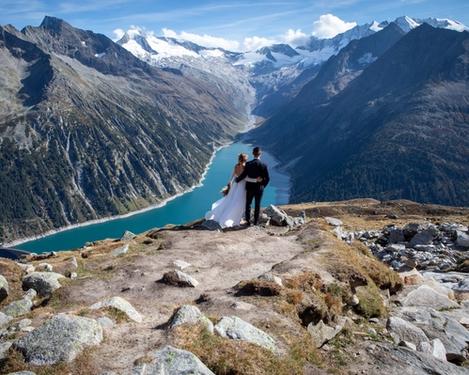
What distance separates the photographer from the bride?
32969 mm

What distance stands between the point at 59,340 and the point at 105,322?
243 cm

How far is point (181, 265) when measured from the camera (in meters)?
25.1

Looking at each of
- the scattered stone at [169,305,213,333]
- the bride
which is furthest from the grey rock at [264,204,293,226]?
the scattered stone at [169,305,213,333]

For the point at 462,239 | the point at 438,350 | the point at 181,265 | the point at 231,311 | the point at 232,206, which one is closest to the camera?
the point at 231,311

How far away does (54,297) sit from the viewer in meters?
21.0

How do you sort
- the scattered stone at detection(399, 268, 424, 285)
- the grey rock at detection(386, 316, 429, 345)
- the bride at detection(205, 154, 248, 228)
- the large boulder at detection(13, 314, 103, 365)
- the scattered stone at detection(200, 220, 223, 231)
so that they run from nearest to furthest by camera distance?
1. the large boulder at detection(13, 314, 103, 365)
2. the grey rock at detection(386, 316, 429, 345)
3. the scattered stone at detection(399, 268, 424, 285)
4. the bride at detection(205, 154, 248, 228)
5. the scattered stone at detection(200, 220, 223, 231)

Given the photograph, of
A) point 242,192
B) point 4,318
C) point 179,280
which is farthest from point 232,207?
point 4,318

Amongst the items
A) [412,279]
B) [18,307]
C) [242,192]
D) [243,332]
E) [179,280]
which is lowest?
[412,279]

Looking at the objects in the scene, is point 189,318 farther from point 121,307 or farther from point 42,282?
point 42,282

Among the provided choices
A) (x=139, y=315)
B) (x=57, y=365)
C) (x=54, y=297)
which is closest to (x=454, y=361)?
(x=139, y=315)

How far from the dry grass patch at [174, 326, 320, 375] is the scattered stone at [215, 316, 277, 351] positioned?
390mm

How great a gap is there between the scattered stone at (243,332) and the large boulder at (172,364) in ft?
Answer: 6.77

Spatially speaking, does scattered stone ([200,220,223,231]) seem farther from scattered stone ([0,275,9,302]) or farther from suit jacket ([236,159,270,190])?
scattered stone ([0,275,9,302])

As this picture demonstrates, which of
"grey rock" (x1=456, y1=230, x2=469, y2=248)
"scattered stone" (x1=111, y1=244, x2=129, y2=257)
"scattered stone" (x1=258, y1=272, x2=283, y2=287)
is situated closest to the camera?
"scattered stone" (x1=258, y1=272, x2=283, y2=287)
